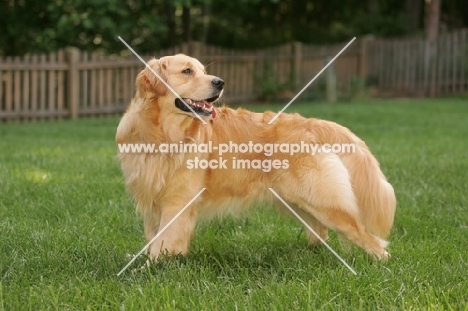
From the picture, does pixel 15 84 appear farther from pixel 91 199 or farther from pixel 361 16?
pixel 361 16

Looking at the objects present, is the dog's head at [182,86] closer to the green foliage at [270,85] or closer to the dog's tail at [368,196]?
the dog's tail at [368,196]

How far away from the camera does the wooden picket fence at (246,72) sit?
13.2 m

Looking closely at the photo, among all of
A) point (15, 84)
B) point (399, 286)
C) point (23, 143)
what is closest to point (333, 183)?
point (399, 286)

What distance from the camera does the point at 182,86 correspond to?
403 centimetres

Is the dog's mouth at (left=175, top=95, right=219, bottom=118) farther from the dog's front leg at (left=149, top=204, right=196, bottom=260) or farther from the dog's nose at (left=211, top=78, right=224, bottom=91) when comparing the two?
the dog's front leg at (left=149, top=204, right=196, bottom=260)

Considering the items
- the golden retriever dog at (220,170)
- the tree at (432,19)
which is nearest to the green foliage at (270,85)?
the tree at (432,19)

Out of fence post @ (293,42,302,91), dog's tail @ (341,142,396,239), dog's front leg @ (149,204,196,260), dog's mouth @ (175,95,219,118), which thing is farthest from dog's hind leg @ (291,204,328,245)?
fence post @ (293,42,302,91)

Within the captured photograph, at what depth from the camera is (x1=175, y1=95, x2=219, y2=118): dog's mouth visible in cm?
400

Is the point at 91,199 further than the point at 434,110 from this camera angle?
No

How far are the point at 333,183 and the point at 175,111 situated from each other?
3.48 ft

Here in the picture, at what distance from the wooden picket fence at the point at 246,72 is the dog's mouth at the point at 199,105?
9.72 meters

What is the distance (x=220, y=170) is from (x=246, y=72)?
43.8 ft

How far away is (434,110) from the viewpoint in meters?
14.5

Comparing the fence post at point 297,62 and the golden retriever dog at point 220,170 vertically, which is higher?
the fence post at point 297,62
